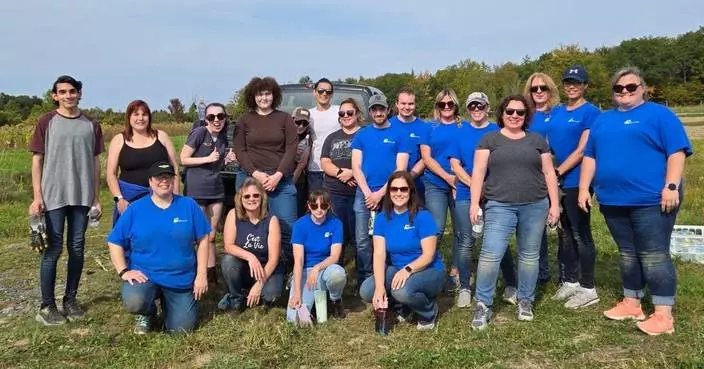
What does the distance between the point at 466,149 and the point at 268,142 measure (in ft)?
5.47

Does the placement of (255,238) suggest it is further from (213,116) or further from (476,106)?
(476,106)

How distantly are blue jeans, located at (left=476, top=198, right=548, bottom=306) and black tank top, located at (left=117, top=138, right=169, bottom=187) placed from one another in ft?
8.54

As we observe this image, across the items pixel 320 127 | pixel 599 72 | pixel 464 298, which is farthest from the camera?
pixel 599 72

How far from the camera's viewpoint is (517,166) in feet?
13.9

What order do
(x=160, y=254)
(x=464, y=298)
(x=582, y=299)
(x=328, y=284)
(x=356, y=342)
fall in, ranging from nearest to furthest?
1. (x=356, y=342)
2. (x=160, y=254)
3. (x=328, y=284)
4. (x=582, y=299)
5. (x=464, y=298)

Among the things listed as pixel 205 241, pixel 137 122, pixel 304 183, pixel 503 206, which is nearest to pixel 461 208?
pixel 503 206

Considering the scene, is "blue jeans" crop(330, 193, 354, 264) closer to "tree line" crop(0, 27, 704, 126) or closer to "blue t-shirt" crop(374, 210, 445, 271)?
"blue t-shirt" crop(374, 210, 445, 271)

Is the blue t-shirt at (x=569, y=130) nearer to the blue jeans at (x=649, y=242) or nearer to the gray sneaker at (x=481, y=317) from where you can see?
the blue jeans at (x=649, y=242)

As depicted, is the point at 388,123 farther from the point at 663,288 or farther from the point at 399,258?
the point at 663,288

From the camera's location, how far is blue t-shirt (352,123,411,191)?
477 centimetres

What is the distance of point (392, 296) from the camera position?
14.3 ft

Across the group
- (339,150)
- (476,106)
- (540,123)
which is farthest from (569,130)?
(339,150)

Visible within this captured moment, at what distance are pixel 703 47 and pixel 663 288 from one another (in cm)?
8582

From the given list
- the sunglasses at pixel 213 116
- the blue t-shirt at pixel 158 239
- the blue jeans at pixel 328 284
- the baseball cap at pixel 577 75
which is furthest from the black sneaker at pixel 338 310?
the baseball cap at pixel 577 75
